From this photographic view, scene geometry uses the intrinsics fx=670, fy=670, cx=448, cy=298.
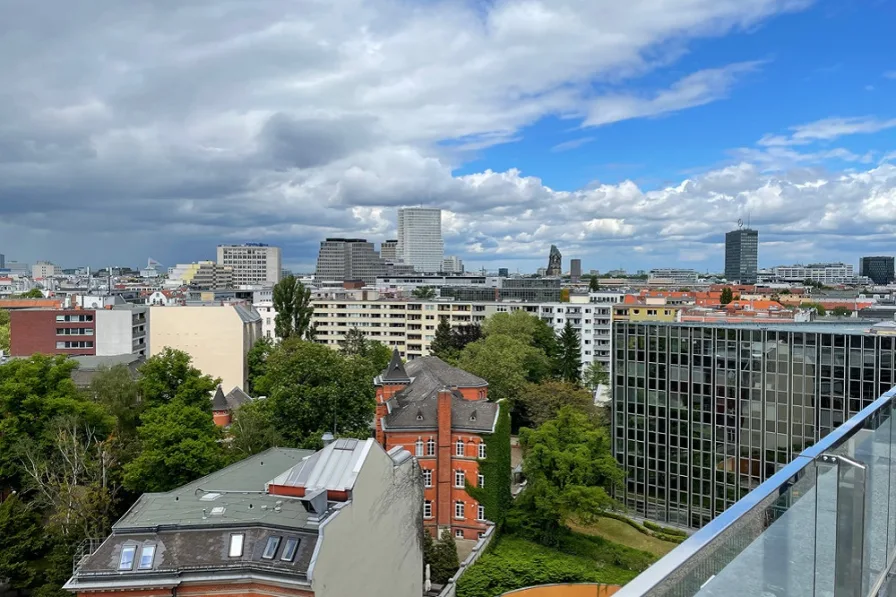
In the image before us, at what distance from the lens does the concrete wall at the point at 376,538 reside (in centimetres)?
1616

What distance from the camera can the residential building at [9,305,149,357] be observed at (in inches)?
2183

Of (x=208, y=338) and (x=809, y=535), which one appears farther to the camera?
(x=208, y=338)

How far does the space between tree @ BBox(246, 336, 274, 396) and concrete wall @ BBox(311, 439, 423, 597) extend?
36.6 m

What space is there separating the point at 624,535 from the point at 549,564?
297 inches

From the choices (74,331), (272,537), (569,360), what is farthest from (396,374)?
(74,331)

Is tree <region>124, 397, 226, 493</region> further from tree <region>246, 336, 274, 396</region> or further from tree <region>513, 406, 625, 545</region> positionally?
tree <region>246, 336, 274, 396</region>

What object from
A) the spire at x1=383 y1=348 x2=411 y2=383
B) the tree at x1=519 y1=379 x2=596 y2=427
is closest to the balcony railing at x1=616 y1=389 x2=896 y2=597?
the spire at x1=383 y1=348 x2=411 y2=383

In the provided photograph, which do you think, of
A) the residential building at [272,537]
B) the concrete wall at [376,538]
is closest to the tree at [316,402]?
the concrete wall at [376,538]

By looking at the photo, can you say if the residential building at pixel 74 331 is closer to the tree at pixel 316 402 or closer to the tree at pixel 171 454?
the tree at pixel 316 402

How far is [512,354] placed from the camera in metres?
51.4

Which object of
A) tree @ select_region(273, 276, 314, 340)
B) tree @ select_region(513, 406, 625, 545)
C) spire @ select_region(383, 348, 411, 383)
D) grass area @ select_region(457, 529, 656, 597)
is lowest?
grass area @ select_region(457, 529, 656, 597)

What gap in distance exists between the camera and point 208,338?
177 feet

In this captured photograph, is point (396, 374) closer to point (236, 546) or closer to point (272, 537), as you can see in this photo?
point (272, 537)

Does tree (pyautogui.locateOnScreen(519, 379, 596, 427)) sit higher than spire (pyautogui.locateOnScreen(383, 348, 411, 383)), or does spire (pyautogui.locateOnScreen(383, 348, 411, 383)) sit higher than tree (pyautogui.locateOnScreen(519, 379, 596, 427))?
spire (pyautogui.locateOnScreen(383, 348, 411, 383))
